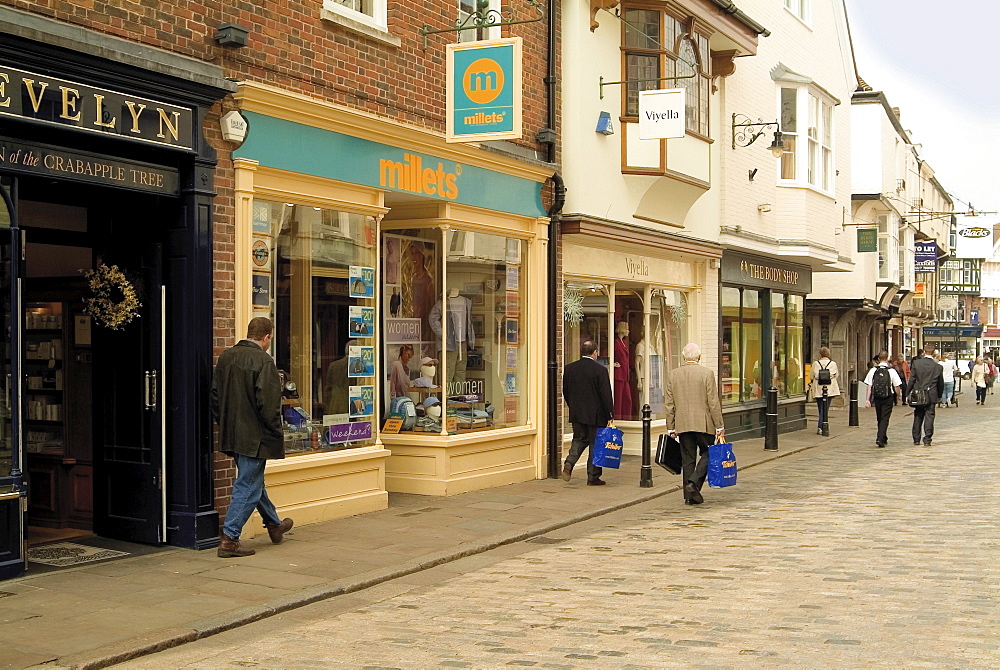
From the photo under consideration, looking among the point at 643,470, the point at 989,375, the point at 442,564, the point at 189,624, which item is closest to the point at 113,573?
the point at 189,624

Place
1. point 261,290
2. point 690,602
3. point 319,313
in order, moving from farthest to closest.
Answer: point 319,313 < point 261,290 < point 690,602

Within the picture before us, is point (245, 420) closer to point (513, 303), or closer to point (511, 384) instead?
point (511, 384)

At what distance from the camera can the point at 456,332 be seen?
13.6 meters

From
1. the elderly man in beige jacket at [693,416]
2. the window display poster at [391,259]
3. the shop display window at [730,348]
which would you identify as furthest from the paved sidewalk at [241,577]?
the shop display window at [730,348]

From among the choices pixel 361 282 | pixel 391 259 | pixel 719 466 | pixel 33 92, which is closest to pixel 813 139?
pixel 719 466

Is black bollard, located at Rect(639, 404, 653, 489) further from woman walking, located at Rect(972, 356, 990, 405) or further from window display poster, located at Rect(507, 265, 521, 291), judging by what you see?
woman walking, located at Rect(972, 356, 990, 405)

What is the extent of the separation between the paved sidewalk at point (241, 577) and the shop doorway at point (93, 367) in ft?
3.13

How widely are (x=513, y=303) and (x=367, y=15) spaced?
4455 mm

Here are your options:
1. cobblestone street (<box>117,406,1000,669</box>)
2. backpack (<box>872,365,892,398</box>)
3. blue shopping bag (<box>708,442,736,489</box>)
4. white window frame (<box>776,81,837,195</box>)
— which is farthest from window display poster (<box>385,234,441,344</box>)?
white window frame (<box>776,81,837,195</box>)

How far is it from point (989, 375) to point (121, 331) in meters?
36.5

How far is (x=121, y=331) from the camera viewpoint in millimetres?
9578

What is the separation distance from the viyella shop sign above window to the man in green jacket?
3866 millimetres

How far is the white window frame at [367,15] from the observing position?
10.9 meters

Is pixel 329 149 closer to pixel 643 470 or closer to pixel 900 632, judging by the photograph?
pixel 643 470
